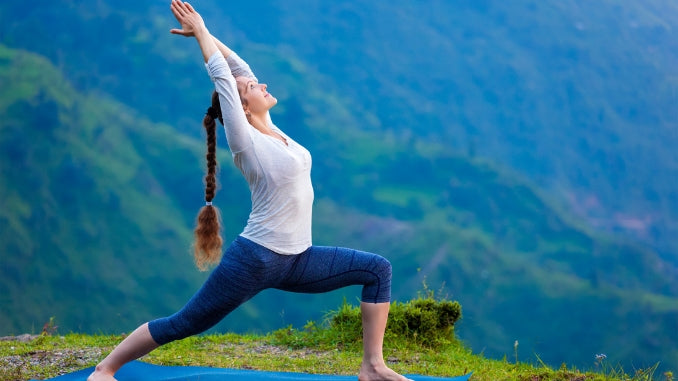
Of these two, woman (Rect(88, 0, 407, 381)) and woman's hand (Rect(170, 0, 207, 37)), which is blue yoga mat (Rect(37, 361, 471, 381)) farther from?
woman's hand (Rect(170, 0, 207, 37))

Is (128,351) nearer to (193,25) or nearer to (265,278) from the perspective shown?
(265,278)

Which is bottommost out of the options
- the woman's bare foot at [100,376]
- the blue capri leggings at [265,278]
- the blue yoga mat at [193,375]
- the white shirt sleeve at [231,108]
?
the woman's bare foot at [100,376]

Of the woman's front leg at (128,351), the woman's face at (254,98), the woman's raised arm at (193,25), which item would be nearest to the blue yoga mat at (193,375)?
the woman's front leg at (128,351)

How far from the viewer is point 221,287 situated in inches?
129

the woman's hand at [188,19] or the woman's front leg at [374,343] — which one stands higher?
the woman's hand at [188,19]

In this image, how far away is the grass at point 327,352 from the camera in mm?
4375

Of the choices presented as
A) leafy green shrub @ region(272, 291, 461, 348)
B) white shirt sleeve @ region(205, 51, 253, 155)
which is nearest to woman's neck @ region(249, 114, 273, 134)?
white shirt sleeve @ region(205, 51, 253, 155)

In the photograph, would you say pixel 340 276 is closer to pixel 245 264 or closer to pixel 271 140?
pixel 245 264

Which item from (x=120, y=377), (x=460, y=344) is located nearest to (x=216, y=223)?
(x=120, y=377)

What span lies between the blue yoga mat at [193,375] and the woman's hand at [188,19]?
1.67 metres

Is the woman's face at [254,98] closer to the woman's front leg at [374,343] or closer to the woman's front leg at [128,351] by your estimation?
the woman's front leg at [374,343]

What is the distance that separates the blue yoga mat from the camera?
373 cm

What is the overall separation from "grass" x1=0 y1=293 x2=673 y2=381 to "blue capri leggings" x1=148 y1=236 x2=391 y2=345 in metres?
1.18

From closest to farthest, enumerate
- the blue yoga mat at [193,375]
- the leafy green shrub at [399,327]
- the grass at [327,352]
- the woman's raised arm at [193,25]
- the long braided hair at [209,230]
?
the woman's raised arm at [193,25], the long braided hair at [209,230], the blue yoga mat at [193,375], the grass at [327,352], the leafy green shrub at [399,327]
